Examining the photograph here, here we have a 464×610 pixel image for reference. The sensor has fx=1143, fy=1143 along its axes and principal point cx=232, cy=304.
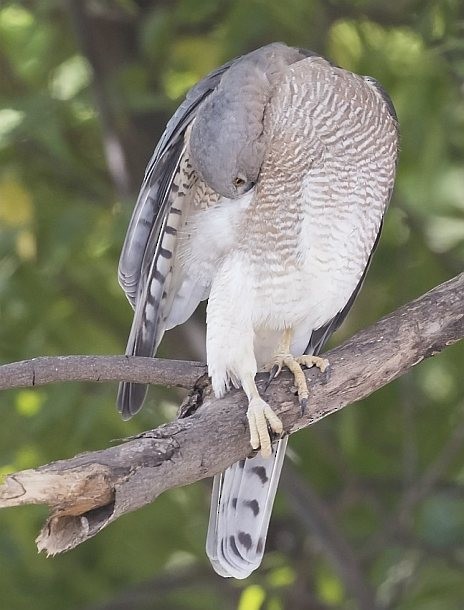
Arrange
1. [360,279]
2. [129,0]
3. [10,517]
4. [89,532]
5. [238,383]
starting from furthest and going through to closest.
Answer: [129,0] → [10,517] → [360,279] → [238,383] → [89,532]

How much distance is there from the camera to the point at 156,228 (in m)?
3.42

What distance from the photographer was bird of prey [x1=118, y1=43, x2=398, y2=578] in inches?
127

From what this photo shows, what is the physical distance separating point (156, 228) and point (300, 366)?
2.17ft

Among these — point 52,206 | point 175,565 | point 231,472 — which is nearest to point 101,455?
point 231,472

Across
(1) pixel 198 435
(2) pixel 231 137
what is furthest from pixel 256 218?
(1) pixel 198 435

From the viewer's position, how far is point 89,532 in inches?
91.0

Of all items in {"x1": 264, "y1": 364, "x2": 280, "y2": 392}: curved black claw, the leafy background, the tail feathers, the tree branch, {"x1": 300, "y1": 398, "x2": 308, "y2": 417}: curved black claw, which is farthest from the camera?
the leafy background

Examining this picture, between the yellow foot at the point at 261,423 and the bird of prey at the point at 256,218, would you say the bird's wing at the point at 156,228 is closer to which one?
the bird of prey at the point at 256,218

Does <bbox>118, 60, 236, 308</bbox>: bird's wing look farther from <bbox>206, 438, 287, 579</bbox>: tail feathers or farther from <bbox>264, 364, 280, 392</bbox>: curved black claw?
<bbox>206, 438, 287, 579</bbox>: tail feathers

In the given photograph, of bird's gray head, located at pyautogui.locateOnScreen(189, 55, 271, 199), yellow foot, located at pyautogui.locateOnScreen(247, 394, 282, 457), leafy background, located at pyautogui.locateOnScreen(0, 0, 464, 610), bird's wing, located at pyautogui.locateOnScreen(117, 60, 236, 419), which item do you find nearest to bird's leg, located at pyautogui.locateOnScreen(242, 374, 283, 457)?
yellow foot, located at pyautogui.locateOnScreen(247, 394, 282, 457)

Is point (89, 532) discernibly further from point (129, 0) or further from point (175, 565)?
point (129, 0)

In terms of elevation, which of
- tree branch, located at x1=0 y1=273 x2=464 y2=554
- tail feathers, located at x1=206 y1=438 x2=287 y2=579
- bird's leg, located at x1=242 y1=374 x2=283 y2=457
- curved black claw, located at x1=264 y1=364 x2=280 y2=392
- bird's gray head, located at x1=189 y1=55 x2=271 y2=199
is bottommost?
tail feathers, located at x1=206 y1=438 x2=287 y2=579

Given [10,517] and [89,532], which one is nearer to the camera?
[89,532]

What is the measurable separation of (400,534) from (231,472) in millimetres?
939
